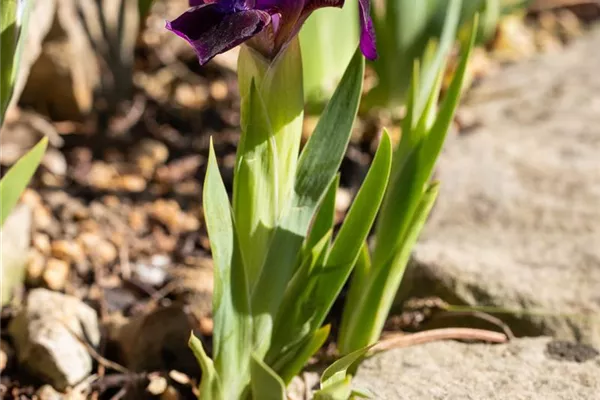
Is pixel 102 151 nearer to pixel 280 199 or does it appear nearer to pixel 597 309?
pixel 280 199

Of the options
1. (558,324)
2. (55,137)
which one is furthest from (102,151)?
(558,324)

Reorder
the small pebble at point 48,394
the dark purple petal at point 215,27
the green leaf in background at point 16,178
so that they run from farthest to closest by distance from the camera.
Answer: the small pebble at point 48,394, the green leaf in background at point 16,178, the dark purple petal at point 215,27

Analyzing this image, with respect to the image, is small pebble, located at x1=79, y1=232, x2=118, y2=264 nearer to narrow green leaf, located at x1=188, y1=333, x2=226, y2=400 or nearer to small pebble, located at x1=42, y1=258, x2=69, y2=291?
small pebble, located at x1=42, y1=258, x2=69, y2=291

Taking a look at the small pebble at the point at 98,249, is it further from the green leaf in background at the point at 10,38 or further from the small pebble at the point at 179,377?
the green leaf in background at the point at 10,38

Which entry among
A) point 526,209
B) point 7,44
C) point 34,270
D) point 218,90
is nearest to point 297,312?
point 7,44

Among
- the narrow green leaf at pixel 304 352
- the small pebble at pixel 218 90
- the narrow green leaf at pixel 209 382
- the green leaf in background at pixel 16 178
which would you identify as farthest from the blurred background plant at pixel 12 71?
the small pebble at pixel 218 90

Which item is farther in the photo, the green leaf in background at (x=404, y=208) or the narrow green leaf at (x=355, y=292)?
the narrow green leaf at (x=355, y=292)

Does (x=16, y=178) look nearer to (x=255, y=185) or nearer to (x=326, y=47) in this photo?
(x=255, y=185)
